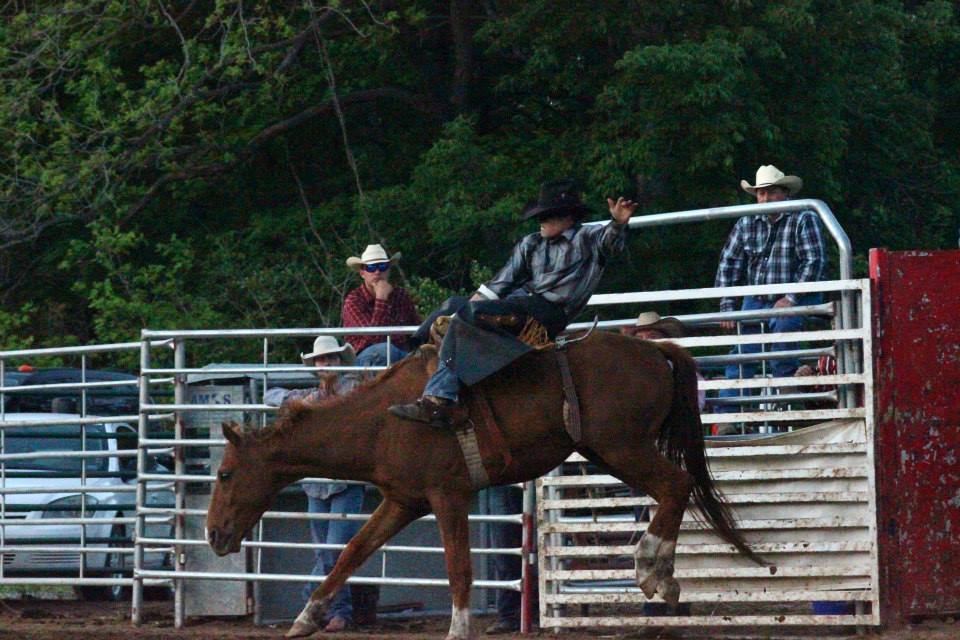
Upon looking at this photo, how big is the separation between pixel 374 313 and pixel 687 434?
315 centimetres

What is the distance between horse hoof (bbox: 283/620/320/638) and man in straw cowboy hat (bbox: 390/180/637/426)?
1.17 meters

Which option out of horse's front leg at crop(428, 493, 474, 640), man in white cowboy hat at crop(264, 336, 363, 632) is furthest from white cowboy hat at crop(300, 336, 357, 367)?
horse's front leg at crop(428, 493, 474, 640)

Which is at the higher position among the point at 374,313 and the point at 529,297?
the point at 374,313

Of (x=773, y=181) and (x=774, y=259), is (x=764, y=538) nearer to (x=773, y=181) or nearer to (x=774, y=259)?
(x=774, y=259)

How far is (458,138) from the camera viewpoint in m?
19.7

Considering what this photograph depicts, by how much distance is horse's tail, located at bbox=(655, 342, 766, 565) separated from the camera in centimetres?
849

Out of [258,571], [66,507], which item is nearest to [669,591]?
[258,571]

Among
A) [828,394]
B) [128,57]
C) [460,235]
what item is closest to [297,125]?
[128,57]

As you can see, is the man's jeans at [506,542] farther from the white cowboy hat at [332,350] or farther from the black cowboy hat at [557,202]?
the black cowboy hat at [557,202]

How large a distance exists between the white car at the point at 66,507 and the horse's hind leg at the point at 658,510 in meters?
4.33

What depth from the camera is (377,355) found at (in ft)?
34.4

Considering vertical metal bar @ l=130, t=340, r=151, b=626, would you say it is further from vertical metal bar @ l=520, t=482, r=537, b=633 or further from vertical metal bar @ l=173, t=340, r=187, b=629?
vertical metal bar @ l=520, t=482, r=537, b=633

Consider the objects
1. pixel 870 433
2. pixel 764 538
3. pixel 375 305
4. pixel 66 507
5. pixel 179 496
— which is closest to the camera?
pixel 870 433

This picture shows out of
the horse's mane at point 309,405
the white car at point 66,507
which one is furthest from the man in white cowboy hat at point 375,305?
the horse's mane at point 309,405
